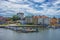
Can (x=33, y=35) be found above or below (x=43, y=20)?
below

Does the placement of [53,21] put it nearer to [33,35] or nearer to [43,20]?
[43,20]

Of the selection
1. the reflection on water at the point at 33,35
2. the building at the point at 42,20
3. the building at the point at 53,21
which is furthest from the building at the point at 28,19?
the building at the point at 53,21

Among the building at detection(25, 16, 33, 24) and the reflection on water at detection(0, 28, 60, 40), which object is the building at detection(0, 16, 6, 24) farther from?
the building at detection(25, 16, 33, 24)

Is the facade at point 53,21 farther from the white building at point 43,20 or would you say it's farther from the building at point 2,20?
the building at point 2,20

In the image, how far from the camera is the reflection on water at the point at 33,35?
2.59 m

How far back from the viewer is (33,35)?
8.52ft

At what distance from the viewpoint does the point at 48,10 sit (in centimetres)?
261

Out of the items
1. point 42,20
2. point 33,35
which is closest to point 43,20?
point 42,20

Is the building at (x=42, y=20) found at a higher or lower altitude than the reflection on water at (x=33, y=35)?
higher

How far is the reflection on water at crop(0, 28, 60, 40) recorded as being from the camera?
2.59 m

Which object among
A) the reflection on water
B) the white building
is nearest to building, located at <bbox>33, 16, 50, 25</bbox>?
the white building

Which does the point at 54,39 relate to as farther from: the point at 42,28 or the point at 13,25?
the point at 13,25

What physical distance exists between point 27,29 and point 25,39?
0.15 m

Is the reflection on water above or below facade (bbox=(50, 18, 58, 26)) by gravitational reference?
below
